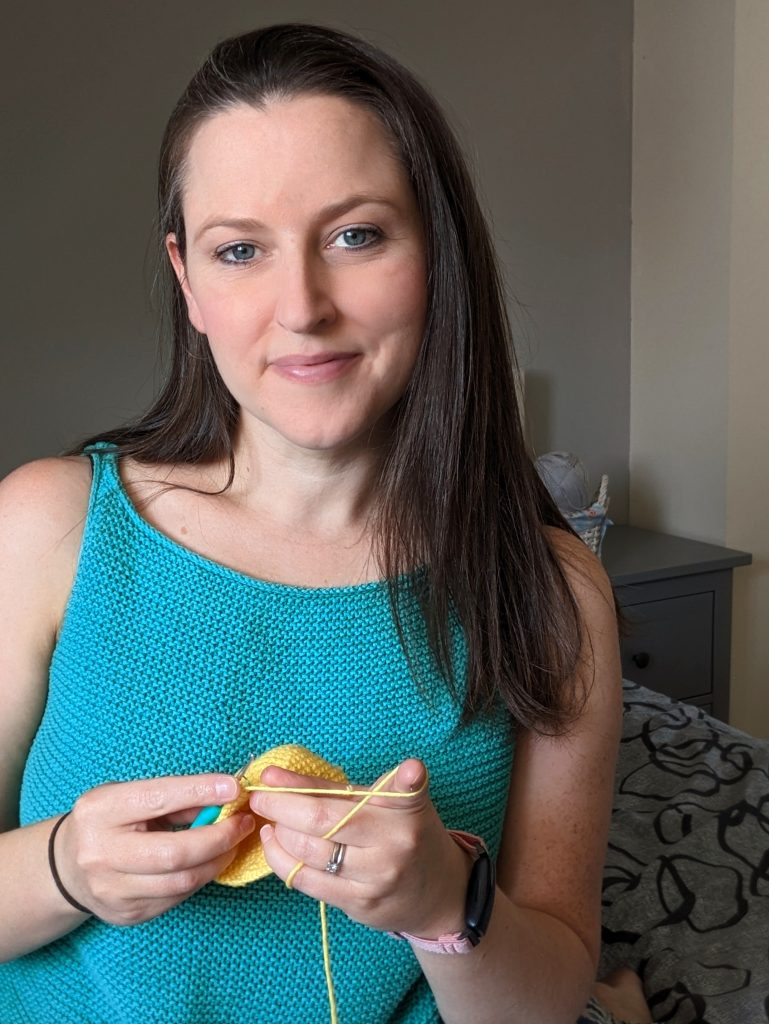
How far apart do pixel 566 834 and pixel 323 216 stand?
63cm

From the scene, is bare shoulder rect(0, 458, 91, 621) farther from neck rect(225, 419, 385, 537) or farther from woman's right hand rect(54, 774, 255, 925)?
woman's right hand rect(54, 774, 255, 925)

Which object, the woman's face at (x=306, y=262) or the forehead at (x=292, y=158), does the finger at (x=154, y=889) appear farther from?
the forehead at (x=292, y=158)

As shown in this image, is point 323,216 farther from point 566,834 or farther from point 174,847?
point 566,834

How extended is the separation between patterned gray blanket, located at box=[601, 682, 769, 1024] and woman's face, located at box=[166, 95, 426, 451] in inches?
31.0

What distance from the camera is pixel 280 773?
2.24ft

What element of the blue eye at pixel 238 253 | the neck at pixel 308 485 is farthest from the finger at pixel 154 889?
the blue eye at pixel 238 253

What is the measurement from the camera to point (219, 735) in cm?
92

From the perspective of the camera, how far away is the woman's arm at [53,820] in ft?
2.32

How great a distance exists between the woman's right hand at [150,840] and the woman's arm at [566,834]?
0.99ft

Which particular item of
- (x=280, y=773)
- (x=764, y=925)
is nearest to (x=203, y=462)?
(x=280, y=773)

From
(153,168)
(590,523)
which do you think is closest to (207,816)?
(590,523)

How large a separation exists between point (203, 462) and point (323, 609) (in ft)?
0.73

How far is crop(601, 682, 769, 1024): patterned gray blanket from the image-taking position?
122 cm

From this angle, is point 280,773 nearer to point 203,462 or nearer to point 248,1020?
point 248,1020
